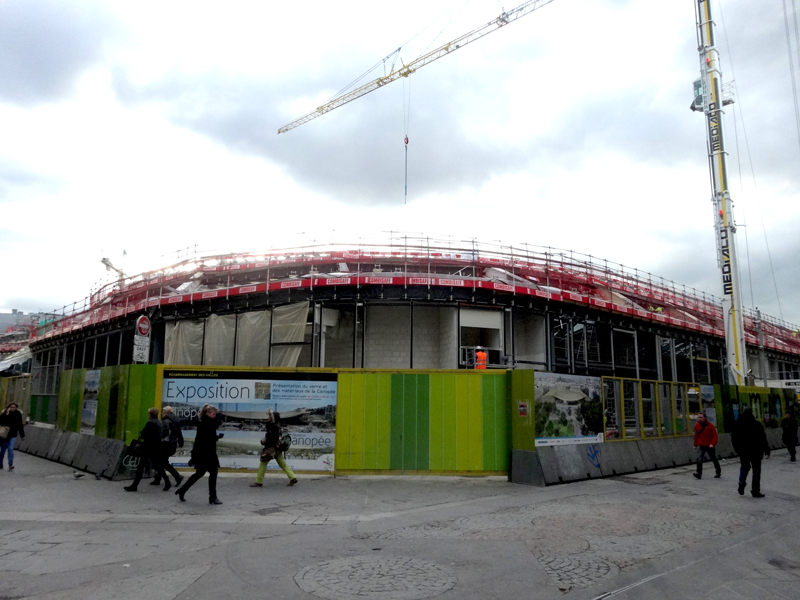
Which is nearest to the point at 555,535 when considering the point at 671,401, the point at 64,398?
the point at 671,401

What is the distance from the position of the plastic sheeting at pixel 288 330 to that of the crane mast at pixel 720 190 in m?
19.2

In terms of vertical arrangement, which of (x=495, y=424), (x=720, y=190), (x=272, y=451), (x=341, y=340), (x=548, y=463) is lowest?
(x=548, y=463)

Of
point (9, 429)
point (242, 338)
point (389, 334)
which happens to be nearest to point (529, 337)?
point (389, 334)

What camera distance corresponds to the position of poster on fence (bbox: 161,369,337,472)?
12242 millimetres

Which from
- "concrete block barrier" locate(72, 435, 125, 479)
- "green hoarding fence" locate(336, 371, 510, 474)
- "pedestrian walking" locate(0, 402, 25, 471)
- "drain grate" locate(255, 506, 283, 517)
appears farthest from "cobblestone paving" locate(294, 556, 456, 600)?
"pedestrian walking" locate(0, 402, 25, 471)

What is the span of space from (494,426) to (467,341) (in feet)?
30.9

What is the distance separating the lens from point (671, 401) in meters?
16.3

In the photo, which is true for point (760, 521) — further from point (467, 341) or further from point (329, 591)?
point (467, 341)

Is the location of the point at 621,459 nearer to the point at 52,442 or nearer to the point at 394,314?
the point at 394,314

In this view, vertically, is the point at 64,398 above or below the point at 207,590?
above

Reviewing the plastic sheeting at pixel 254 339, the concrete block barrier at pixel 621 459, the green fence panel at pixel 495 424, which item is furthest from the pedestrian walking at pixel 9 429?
the concrete block barrier at pixel 621 459

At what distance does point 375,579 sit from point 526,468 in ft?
22.2

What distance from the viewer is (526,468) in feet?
38.3

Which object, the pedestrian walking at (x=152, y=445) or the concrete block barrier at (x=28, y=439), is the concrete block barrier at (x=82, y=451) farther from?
the pedestrian walking at (x=152, y=445)
